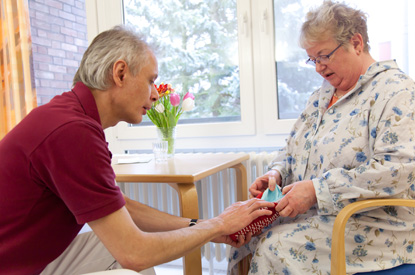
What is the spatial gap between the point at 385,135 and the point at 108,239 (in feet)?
2.92

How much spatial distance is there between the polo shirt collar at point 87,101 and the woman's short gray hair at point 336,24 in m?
0.85

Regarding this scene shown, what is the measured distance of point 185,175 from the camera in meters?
1.45

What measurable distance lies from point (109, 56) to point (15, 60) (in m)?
2.22

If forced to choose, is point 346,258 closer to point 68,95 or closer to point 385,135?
point 385,135

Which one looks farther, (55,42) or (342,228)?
(55,42)

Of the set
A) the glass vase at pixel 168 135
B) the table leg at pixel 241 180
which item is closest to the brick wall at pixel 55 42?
the glass vase at pixel 168 135

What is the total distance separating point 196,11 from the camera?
8.22ft

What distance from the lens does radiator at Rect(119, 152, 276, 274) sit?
223 cm

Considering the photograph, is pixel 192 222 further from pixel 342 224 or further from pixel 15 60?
pixel 15 60

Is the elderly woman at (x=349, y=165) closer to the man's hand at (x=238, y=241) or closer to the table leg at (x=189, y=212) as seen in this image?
the man's hand at (x=238, y=241)

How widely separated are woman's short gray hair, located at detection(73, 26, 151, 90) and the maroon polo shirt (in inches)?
4.9

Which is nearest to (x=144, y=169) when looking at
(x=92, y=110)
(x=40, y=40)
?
(x=92, y=110)

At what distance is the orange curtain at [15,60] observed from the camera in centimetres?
296

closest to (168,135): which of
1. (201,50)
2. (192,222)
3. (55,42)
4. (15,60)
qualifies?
(201,50)
